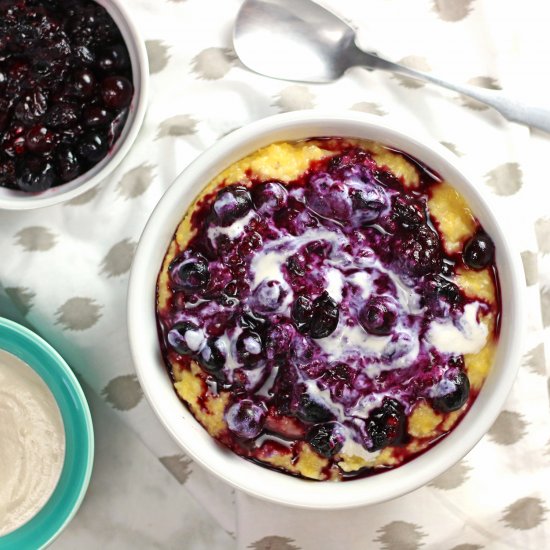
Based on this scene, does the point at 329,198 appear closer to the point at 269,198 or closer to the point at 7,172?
→ the point at 269,198

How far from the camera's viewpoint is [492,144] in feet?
6.45

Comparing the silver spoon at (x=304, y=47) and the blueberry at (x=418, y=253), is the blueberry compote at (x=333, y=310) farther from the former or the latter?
the silver spoon at (x=304, y=47)

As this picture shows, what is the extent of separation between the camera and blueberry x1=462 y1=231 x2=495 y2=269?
160cm

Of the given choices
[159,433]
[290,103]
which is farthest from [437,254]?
[159,433]

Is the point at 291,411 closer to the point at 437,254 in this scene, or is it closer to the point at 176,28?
the point at 437,254

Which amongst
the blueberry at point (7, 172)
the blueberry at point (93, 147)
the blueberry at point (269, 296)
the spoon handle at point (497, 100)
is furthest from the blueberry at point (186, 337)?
the spoon handle at point (497, 100)

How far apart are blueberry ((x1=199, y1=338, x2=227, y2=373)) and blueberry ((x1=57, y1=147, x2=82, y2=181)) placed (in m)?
0.58

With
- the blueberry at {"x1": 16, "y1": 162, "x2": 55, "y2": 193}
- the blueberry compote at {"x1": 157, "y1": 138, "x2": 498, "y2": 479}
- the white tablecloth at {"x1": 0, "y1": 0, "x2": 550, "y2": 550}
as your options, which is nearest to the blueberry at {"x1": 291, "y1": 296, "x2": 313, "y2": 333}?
the blueberry compote at {"x1": 157, "y1": 138, "x2": 498, "y2": 479}

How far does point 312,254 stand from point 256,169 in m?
0.21

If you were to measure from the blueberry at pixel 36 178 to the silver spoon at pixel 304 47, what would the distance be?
526 millimetres

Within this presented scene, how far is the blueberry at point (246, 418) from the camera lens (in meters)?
1.59

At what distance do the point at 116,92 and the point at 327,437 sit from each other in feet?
2.99

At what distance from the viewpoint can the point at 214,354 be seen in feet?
5.21

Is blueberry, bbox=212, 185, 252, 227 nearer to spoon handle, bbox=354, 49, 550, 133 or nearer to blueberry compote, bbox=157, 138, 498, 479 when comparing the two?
blueberry compote, bbox=157, 138, 498, 479
